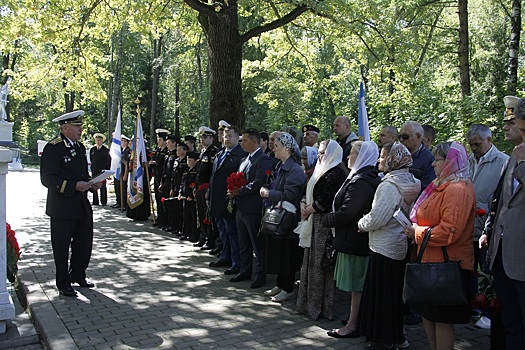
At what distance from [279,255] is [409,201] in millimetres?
2195

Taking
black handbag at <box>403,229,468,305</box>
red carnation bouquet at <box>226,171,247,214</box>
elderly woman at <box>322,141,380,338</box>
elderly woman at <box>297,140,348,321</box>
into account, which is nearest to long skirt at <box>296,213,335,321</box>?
elderly woman at <box>297,140,348,321</box>

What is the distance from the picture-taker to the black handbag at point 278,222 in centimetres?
605

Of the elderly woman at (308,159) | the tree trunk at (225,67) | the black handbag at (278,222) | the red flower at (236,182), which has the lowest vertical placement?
the black handbag at (278,222)

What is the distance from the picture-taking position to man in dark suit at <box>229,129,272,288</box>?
6.99 meters

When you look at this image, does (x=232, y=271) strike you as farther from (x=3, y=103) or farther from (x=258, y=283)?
(x=3, y=103)

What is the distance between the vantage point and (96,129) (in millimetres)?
43281

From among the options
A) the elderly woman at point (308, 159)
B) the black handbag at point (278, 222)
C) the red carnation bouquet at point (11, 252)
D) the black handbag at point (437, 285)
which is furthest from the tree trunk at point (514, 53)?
the red carnation bouquet at point (11, 252)

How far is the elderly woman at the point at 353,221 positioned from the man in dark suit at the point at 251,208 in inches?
78.0

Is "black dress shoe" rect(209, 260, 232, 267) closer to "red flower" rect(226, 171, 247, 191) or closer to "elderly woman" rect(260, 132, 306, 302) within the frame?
"red flower" rect(226, 171, 247, 191)

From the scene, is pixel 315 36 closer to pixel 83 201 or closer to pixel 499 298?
pixel 83 201

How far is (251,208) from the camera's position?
7.07 m

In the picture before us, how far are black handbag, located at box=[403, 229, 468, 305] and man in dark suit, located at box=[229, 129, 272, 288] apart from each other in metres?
3.24

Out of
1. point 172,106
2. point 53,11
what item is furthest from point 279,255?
point 172,106

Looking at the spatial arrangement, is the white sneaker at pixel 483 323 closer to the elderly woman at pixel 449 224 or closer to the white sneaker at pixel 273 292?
the elderly woman at pixel 449 224
